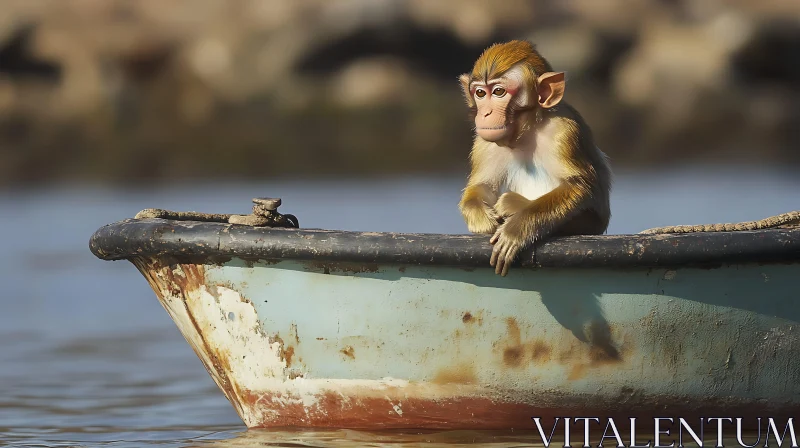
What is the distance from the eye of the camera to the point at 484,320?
17.7 feet

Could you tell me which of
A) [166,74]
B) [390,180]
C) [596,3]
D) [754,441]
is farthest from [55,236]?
[596,3]

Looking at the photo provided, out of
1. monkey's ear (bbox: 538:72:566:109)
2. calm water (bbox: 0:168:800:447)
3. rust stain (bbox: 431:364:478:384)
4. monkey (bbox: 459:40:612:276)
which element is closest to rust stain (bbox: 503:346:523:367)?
rust stain (bbox: 431:364:478:384)

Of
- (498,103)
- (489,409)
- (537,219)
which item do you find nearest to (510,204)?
(537,219)

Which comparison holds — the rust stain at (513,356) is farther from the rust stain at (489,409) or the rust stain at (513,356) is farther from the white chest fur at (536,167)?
the white chest fur at (536,167)

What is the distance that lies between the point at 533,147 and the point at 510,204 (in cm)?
29

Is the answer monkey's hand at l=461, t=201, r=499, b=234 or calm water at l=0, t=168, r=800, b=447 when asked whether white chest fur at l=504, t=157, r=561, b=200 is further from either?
calm water at l=0, t=168, r=800, b=447

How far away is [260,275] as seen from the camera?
5.48m

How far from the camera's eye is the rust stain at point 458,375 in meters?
5.48

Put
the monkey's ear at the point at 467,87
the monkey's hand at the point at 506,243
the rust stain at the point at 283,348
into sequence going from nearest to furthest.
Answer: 1. the monkey's hand at the point at 506,243
2. the rust stain at the point at 283,348
3. the monkey's ear at the point at 467,87

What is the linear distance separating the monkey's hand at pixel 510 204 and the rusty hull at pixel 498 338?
0.92ft

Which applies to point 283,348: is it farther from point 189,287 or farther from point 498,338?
point 498,338

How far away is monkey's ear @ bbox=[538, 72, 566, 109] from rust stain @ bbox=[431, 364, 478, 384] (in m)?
1.04

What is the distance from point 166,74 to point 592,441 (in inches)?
810

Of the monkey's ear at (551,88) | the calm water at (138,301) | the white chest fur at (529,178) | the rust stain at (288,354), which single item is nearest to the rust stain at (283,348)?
the rust stain at (288,354)
